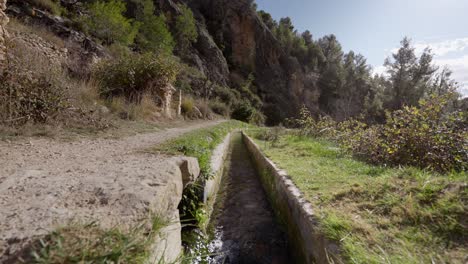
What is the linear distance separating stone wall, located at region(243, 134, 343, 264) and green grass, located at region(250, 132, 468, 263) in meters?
0.07

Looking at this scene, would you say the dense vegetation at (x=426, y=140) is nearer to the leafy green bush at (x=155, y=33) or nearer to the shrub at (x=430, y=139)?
the shrub at (x=430, y=139)

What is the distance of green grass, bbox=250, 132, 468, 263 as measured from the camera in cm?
133

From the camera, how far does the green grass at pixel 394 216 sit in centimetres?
133

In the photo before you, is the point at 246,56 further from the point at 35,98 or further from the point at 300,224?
the point at 300,224

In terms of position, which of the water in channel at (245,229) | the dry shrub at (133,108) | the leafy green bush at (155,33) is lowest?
the water in channel at (245,229)

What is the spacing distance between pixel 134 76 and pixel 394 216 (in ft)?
26.3

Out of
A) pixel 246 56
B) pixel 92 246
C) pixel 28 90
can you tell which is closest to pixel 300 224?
pixel 92 246

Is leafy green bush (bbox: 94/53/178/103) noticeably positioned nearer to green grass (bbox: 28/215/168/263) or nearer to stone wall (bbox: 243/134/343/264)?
stone wall (bbox: 243/134/343/264)

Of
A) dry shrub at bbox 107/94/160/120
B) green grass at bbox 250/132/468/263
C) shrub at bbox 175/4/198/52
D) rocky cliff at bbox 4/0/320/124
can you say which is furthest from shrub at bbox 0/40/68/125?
rocky cliff at bbox 4/0/320/124

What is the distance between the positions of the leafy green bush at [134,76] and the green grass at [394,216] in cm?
659

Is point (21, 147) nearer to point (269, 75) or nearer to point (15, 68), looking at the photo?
point (15, 68)

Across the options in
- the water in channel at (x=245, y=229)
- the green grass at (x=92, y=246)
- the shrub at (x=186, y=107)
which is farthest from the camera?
the shrub at (x=186, y=107)

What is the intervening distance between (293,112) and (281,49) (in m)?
11.8

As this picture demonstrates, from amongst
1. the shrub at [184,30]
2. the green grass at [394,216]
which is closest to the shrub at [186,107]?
the green grass at [394,216]
